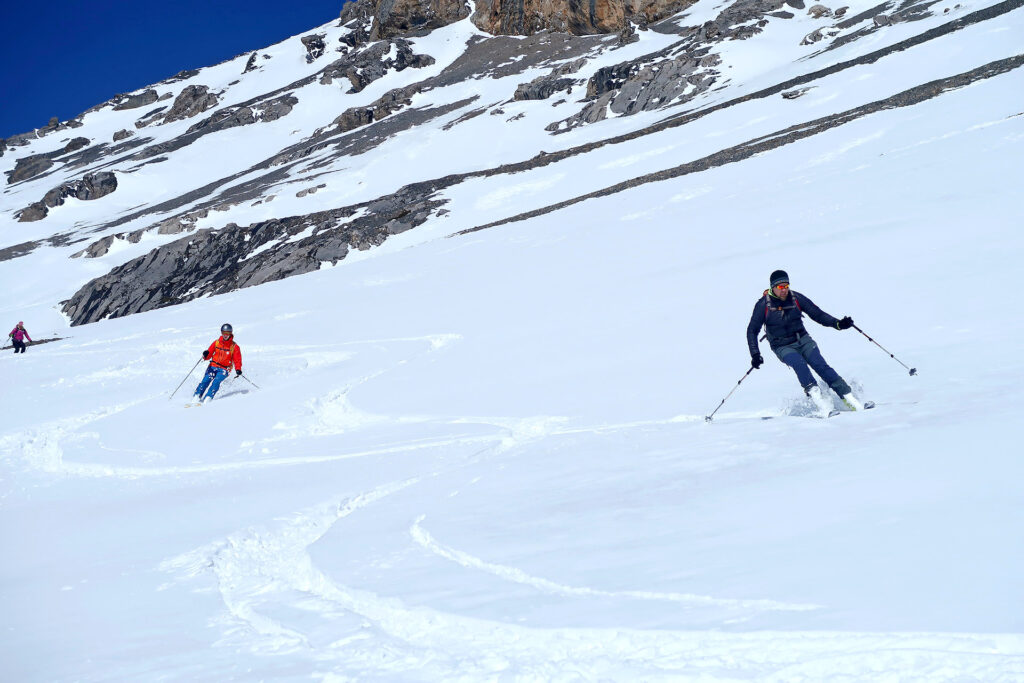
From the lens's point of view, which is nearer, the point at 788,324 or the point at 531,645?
the point at 531,645

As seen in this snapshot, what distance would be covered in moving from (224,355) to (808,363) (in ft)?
39.1

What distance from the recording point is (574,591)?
4043 millimetres

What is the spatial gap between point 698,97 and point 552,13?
54522 mm

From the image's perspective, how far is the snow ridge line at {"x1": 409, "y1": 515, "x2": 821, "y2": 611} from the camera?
3.46m

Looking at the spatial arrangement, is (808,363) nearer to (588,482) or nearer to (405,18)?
(588,482)

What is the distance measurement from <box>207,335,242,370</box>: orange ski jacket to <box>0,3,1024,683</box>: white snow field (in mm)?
743

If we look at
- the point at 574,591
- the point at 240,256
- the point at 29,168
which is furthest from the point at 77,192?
the point at 574,591

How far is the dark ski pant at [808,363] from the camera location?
25.2 feet

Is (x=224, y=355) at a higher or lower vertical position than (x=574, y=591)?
higher

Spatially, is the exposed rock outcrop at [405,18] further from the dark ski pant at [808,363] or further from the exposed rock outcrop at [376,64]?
the dark ski pant at [808,363]

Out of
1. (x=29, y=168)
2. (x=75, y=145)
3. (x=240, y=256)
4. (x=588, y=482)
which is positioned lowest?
(x=588, y=482)

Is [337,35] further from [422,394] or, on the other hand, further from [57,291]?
[422,394]

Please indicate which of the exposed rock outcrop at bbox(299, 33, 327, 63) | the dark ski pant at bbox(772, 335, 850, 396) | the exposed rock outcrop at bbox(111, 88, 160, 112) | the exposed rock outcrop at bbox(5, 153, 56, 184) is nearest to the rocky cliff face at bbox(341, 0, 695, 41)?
the exposed rock outcrop at bbox(299, 33, 327, 63)

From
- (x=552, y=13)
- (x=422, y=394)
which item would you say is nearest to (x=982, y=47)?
(x=422, y=394)
